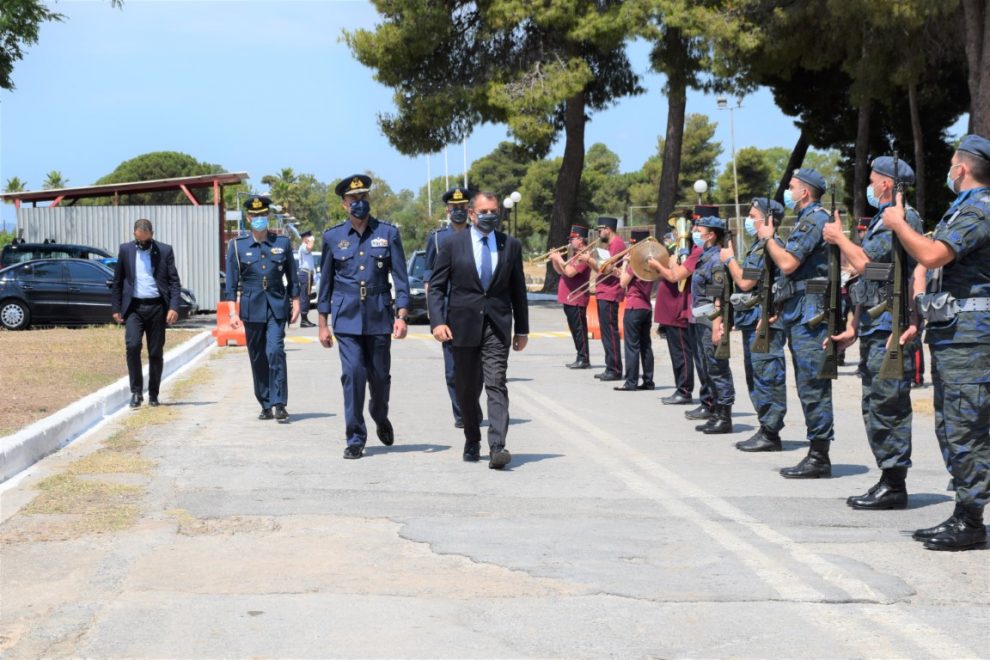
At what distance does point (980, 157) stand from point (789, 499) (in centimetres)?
247

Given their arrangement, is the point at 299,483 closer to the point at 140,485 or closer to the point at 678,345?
the point at 140,485

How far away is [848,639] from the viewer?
521cm

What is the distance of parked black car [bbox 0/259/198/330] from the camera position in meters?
26.2

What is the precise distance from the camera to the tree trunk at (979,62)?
23.2m

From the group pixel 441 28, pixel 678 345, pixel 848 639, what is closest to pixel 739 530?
pixel 848 639

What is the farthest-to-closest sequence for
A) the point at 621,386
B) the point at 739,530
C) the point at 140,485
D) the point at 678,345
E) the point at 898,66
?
1. the point at 898,66
2. the point at 621,386
3. the point at 678,345
4. the point at 140,485
5. the point at 739,530

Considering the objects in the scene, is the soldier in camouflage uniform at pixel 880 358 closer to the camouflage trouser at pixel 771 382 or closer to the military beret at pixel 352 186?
the camouflage trouser at pixel 771 382

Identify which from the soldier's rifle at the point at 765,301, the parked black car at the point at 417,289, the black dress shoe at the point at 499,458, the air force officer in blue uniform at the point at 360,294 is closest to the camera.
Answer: the black dress shoe at the point at 499,458

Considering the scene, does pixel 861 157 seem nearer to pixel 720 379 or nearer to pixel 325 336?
pixel 720 379

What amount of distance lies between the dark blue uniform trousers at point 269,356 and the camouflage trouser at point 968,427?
6.84m

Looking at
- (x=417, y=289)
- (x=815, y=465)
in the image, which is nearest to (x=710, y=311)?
(x=815, y=465)

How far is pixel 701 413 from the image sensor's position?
41.5 ft

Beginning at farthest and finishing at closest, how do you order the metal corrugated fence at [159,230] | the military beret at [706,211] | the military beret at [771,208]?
the metal corrugated fence at [159,230] → the military beret at [706,211] → the military beret at [771,208]

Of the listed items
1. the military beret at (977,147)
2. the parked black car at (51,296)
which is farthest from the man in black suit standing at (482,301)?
the parked black car at (51,296)
